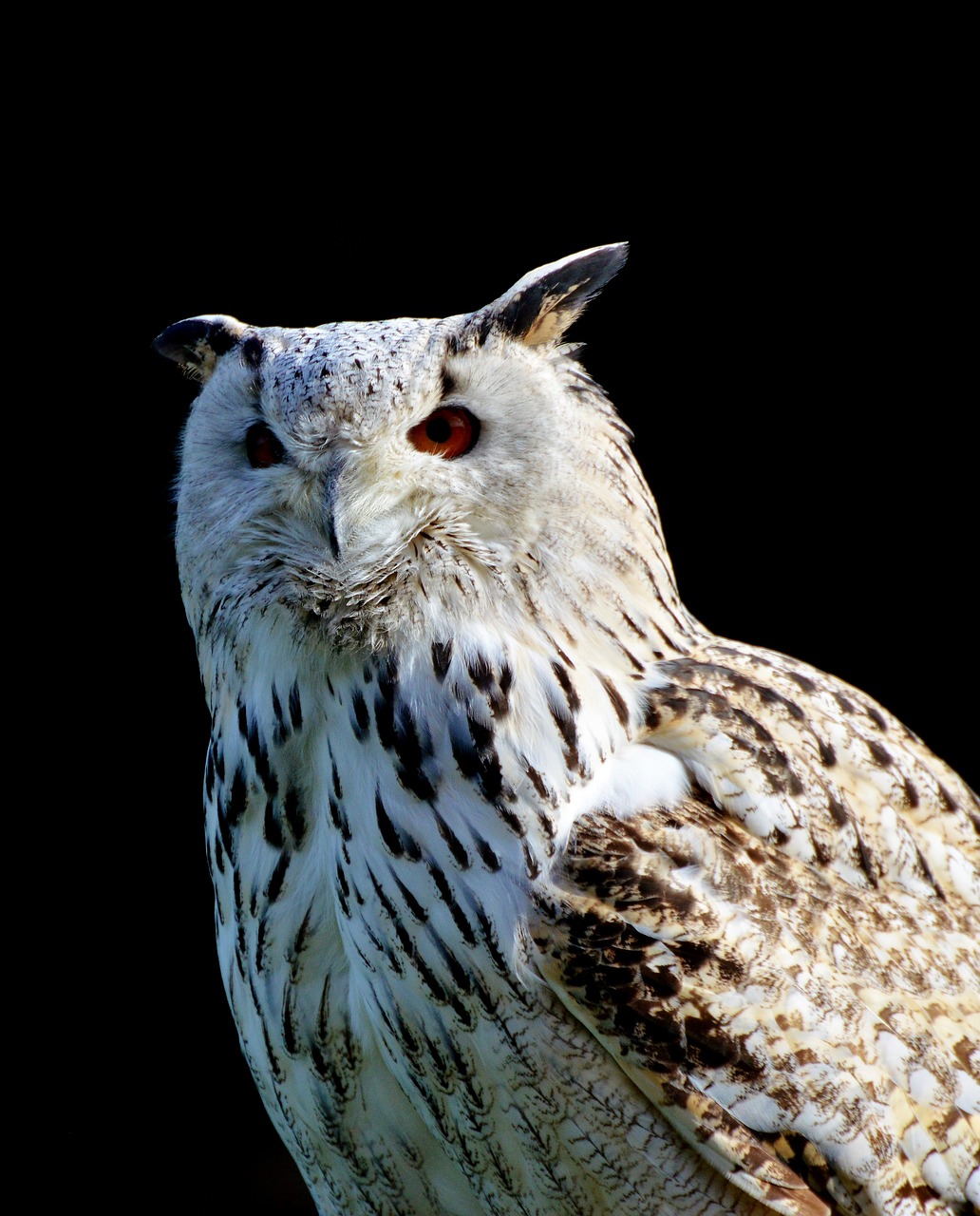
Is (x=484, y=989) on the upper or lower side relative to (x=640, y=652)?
lower

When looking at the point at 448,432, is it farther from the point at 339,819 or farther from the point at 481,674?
the point at 339,819

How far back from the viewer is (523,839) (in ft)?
4.33

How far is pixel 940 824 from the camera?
62.9 inches

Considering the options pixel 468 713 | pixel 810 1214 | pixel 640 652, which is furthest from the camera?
pixel 640 652

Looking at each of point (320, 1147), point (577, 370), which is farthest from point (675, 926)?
point (577, 370)

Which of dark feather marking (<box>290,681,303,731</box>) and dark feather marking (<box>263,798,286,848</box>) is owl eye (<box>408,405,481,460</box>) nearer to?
dark feather marking (<box>290,681,303,731</box>)

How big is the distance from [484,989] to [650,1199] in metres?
0.26

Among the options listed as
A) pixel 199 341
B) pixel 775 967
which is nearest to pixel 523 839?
pixel 775 967

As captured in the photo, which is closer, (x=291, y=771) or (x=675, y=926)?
(x=675, y=926)

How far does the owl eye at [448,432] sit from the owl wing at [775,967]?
0.35m

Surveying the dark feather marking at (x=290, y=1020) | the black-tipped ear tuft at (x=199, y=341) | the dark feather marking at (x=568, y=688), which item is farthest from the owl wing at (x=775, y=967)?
the black-tipped ear tuft at (x=199, y=341)

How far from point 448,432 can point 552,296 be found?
23cm

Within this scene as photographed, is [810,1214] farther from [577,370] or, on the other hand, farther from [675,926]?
[577,370]

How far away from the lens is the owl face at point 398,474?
133 centimetres
